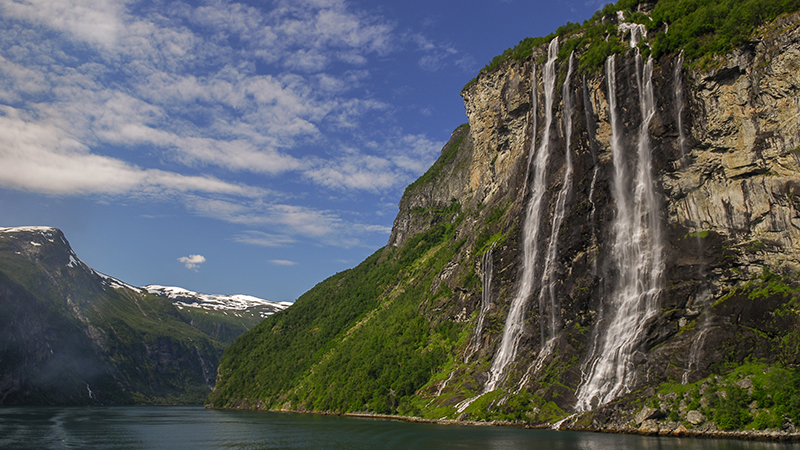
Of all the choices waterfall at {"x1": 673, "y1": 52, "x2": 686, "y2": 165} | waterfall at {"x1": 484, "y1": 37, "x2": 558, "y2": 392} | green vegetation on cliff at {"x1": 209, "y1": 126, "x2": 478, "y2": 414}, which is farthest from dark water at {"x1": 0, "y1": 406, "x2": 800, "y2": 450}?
waterfall at {"x1": 673, "y1": 52, "x2": 686, "y2": 165}

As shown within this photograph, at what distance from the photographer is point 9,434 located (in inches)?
2741

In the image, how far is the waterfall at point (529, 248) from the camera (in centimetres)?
7975

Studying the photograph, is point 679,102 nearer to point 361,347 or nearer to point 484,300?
point 484,300

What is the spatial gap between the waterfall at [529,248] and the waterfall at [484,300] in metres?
6.87

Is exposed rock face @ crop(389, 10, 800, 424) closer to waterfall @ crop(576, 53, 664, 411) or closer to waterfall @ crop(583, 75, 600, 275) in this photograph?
waterfall @ crop(583, 75, 600, 275)

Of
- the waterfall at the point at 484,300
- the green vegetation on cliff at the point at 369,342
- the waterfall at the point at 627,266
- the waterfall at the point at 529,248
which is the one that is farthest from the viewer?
the green vegetation on cliff at the point at 369,342

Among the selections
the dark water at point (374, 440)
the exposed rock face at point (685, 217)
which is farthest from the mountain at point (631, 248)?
the dark water at point (374, 440)

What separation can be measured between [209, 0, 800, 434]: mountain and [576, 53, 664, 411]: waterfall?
0.22 meters

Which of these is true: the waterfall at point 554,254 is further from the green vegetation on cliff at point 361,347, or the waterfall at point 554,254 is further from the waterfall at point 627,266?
the green vegetation on cliff at point 361,347

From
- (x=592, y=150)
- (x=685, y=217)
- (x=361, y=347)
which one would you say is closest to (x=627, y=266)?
(x=685, y=217)

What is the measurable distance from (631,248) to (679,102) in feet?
78.2

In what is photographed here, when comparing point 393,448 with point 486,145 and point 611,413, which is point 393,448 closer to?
point 611,413

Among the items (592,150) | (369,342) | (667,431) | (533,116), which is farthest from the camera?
(369,342)

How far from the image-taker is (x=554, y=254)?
81.4m
